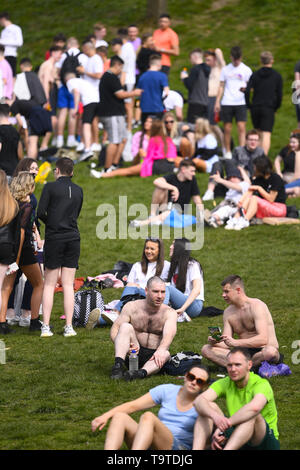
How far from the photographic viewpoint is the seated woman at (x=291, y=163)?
18656 mm

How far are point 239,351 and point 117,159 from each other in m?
12.4

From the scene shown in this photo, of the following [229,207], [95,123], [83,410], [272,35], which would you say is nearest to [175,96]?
[95,123]

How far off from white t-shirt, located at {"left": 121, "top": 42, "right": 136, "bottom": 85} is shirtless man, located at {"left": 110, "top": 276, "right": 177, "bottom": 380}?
505 inches

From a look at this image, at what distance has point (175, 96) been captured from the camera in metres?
22.1

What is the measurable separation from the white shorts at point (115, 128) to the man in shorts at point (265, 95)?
2.62 metres

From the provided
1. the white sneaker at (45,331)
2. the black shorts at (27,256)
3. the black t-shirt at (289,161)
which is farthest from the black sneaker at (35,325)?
the black t-shirt at (289,161)

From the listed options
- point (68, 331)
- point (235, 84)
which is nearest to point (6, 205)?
point (68, 331)

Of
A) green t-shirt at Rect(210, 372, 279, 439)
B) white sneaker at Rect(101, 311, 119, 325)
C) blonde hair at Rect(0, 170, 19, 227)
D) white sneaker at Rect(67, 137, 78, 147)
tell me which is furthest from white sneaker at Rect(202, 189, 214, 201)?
green t-shirt at Rect(210, 372, 279, 439)

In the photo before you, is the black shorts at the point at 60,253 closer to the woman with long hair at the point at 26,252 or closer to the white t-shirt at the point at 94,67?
the woman with long hair at the point at 26,252

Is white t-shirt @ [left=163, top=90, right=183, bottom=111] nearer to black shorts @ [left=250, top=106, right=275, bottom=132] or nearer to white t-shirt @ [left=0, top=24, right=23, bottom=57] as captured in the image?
black shorts @ [left=250, top=106, right=275, bottom=132]

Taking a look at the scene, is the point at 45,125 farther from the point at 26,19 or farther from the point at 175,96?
the point at 26,19

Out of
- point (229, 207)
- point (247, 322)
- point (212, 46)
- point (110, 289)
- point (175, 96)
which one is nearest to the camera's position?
point (247, 322)

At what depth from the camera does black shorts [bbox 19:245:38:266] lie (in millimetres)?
11852

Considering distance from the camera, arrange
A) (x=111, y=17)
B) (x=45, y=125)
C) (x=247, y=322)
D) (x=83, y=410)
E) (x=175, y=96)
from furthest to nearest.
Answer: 1. (x=111, y=17)
2. (x=175, y=96)
3. (x=45, y=125)
4. (x=247, y=322)
5. (x=83, y=410)
